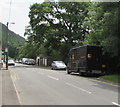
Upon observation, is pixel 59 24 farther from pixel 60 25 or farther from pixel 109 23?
pixel 109 23

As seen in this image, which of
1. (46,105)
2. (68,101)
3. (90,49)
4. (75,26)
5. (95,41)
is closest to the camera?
(46,105)

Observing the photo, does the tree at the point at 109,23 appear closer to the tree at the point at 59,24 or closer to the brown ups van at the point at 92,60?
the brown ups van at the point at 92,60

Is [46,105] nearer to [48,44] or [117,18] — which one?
[117,18]

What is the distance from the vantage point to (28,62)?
257 ft

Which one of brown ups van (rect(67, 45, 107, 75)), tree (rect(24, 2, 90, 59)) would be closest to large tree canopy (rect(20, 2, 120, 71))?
tree (rect(24, 2, 90, 59))

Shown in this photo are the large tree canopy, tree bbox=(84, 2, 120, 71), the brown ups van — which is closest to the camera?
tree bbox=(84, 2, 120, 71)

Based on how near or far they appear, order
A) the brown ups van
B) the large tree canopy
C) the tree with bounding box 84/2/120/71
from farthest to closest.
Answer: the large tree canopy
the brown ups van
the tree with bounding box 84/2/120/71

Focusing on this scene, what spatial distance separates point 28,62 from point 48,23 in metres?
23.5

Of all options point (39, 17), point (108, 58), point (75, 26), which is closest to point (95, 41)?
point (108, 58)

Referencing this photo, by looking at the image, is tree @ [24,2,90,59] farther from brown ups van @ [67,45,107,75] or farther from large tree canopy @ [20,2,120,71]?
brown ups van @ [67,45,107,75]

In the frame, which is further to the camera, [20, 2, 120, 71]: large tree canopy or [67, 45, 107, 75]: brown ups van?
[20, 2, 120, 71]: large tree canopy

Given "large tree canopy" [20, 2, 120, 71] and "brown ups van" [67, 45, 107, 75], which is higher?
"large tree canopy" [20, 2, 120, 71]

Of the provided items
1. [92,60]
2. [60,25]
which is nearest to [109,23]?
[92,60]

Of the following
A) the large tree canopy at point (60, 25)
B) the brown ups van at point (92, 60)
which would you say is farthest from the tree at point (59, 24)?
the brown ups van at point (92, 60)
